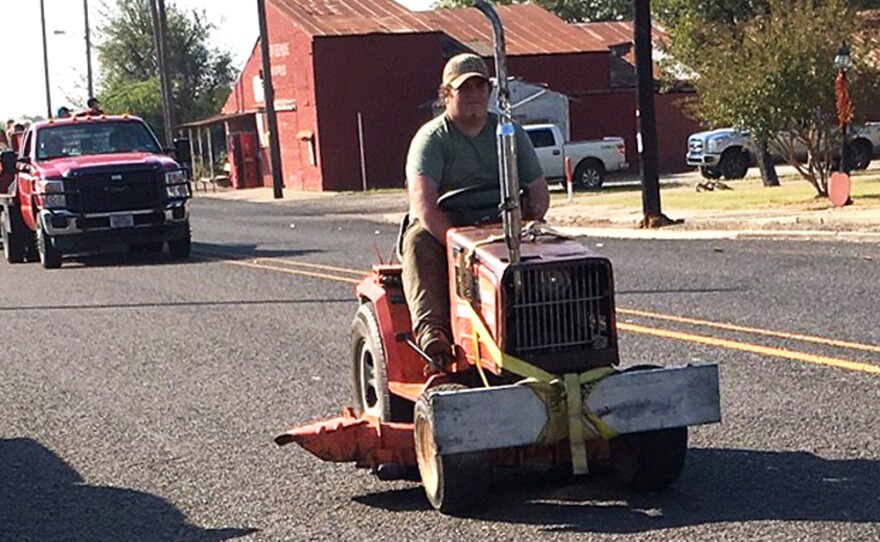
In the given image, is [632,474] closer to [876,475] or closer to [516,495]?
[516,495]

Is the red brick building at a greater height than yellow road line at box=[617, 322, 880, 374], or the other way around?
the red brick building

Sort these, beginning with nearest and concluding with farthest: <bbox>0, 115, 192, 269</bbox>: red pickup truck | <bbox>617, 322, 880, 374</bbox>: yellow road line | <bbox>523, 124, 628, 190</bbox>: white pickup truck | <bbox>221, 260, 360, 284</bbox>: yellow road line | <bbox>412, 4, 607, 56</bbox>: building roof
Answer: <bbox>617, 322, 880, 374</bbox>: yellow road line < <bbox>221, 260, 360, 284</bbox>: yellow road line < <bbox>0, 115, 192, 269</bbox>: red pickup truck < <bbox>523, 124, 628, 190</bbox>: white pickup truck < <bbox>412, 4, 607, 56</bbox>: building roof

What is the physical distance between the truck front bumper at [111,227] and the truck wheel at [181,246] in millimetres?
119

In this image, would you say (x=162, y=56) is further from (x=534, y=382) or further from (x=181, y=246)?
(x=534, y=382)

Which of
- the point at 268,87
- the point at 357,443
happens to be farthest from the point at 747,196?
the point at 357,443

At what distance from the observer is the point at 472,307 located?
702 cm

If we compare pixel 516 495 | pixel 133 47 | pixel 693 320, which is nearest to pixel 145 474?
pixel 516 495

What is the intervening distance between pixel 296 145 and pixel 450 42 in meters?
6.78

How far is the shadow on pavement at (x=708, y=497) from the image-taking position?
21.5 ft

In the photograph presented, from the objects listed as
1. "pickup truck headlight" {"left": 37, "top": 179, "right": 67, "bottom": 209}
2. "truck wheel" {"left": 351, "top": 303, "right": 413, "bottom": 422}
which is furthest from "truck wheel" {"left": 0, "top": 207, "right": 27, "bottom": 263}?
"truck wheel" {"left": 351, "top": 303, "right": 413, "bottom": 422}

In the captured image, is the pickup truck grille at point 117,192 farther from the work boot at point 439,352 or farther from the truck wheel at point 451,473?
the truck wheel at point 451,473

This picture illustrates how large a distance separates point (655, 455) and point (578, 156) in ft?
124

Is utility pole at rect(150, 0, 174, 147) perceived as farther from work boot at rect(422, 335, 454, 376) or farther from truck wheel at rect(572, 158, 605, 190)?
work boot at rect(422, 335, 454, 376)

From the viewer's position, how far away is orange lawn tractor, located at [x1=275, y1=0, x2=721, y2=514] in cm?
659
